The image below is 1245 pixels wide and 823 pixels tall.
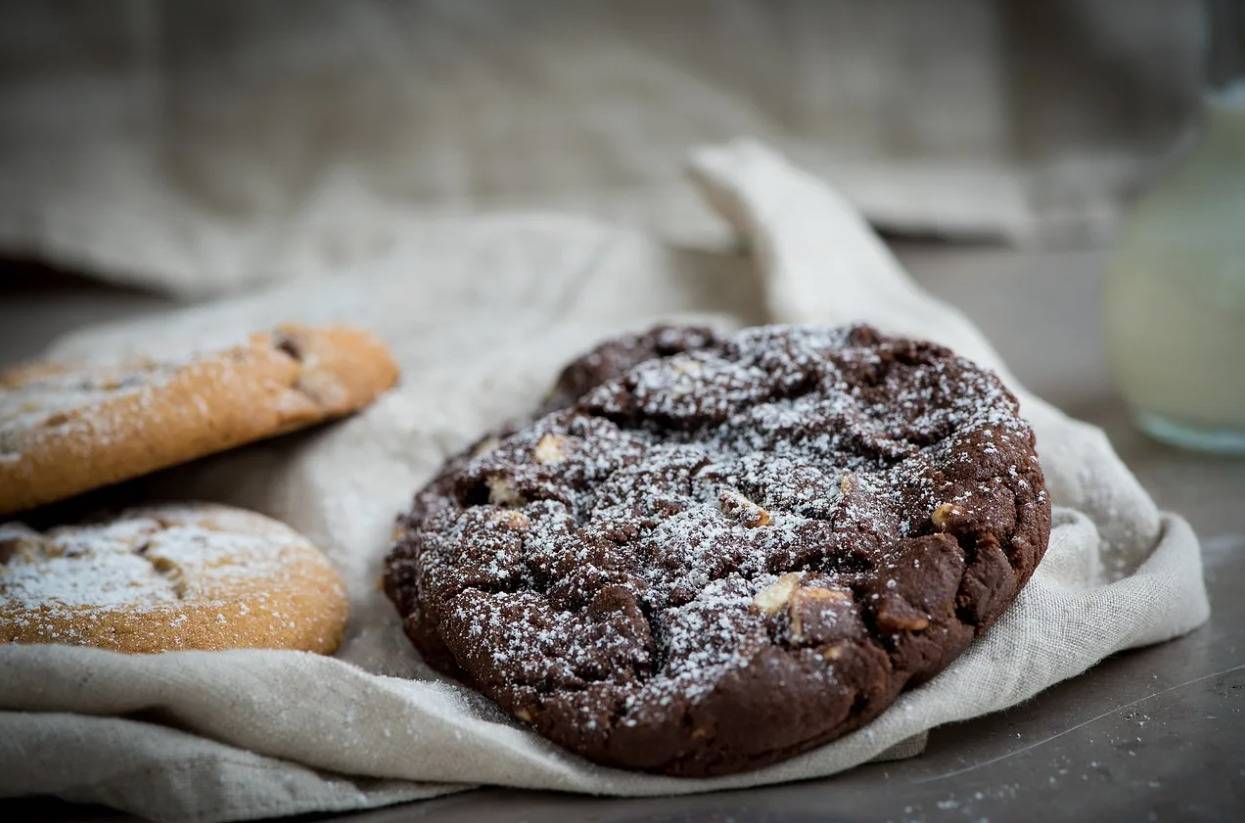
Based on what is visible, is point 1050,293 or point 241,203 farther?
point 241,203

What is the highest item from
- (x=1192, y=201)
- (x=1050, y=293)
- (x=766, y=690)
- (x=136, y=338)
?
(x=1192, y=201)

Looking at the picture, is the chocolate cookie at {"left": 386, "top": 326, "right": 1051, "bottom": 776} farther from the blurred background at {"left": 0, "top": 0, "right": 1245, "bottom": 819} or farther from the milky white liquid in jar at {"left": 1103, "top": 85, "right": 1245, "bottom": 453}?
the blurred background at {"left": 0, "top": 0, "right": 1245, "bottom": 819}

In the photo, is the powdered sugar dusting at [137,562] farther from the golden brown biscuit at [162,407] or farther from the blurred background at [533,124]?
the blurred background at [533,124]

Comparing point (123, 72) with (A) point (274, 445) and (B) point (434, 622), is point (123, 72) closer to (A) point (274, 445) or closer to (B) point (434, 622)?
(A) point (274, 445)

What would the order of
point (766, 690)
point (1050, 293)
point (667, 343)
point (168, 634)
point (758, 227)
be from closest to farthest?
point (766, 690) → point (168, 634) → point (667, 343) → point (758, 227) → point (1050, 293)

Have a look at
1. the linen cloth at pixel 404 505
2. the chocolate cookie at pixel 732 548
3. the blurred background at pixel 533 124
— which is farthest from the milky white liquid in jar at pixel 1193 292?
the blurred background at pixel 533 124

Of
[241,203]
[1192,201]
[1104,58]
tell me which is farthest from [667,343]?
[1104,58]

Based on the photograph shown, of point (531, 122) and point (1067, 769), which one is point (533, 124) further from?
point (1067, 769)
